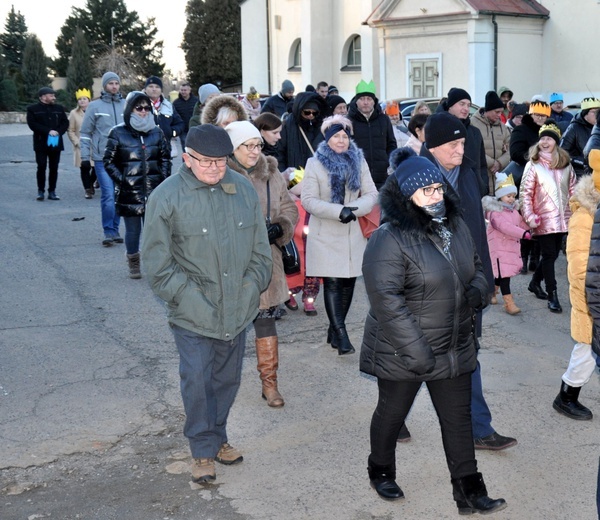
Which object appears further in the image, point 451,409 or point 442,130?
point 442,130

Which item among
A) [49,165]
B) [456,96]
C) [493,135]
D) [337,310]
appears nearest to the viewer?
[456,96]

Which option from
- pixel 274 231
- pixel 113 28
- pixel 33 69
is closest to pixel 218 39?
pixel 33 69

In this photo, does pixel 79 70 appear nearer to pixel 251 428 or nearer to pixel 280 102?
pixel 280 102

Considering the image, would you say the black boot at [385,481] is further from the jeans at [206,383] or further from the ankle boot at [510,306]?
the ankle boot at [510,306]

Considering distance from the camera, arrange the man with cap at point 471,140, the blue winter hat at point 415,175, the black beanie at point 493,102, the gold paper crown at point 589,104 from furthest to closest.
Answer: the gold paper crown at point 589,104
the black beanie at point 493,102
the man with cap at point 471,140
the blue winter hat at point 415,175

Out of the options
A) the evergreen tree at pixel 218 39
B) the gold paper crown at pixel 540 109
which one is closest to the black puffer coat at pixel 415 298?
the gold paper crown at pixel 540 109

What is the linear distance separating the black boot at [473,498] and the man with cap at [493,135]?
21.0 feet

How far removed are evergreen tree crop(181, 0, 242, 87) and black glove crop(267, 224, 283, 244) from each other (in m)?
54.8

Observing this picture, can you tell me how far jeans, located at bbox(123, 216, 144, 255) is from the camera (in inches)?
404

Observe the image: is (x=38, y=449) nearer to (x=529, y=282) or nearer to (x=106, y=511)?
(x=106, y=511)

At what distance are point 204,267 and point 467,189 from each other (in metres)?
1.59

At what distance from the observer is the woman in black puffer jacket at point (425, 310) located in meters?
4.46

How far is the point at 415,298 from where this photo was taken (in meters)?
4.49

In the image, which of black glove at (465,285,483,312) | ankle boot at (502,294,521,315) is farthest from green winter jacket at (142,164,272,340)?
ankle boot at (502,294,521,315)
